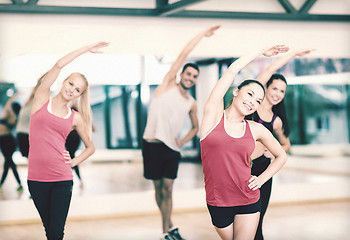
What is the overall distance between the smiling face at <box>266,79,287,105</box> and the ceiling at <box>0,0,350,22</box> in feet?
6.14

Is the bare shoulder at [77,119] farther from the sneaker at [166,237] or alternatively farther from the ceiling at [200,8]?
the ceiling at [200,8]

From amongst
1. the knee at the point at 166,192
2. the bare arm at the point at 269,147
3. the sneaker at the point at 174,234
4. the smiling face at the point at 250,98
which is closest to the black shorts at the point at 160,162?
the knee at the point at 166,192

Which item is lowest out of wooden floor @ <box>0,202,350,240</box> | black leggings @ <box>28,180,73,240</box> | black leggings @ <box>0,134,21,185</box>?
wooden floor @ <box>0,202,350,240</box>

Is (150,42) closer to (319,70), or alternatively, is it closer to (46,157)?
(319,70)

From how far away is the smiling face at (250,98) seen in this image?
270 cm

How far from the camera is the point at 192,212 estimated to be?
19.7 ft

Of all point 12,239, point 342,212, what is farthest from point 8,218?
point 342,212

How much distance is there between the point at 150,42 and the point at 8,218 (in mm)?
2755

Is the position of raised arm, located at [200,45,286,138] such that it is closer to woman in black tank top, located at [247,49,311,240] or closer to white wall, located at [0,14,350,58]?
woman in black tank top, located at [247,49,311,240]

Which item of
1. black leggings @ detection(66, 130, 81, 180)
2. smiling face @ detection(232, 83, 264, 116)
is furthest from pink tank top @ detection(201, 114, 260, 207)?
black leggings @ detection(66, 130, 81, 180)

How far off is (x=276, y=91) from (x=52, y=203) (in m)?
1.83

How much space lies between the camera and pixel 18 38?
5.50 m

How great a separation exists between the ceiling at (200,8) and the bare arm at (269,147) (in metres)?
2.63

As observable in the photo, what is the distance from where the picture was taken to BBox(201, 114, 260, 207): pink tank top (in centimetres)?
263
